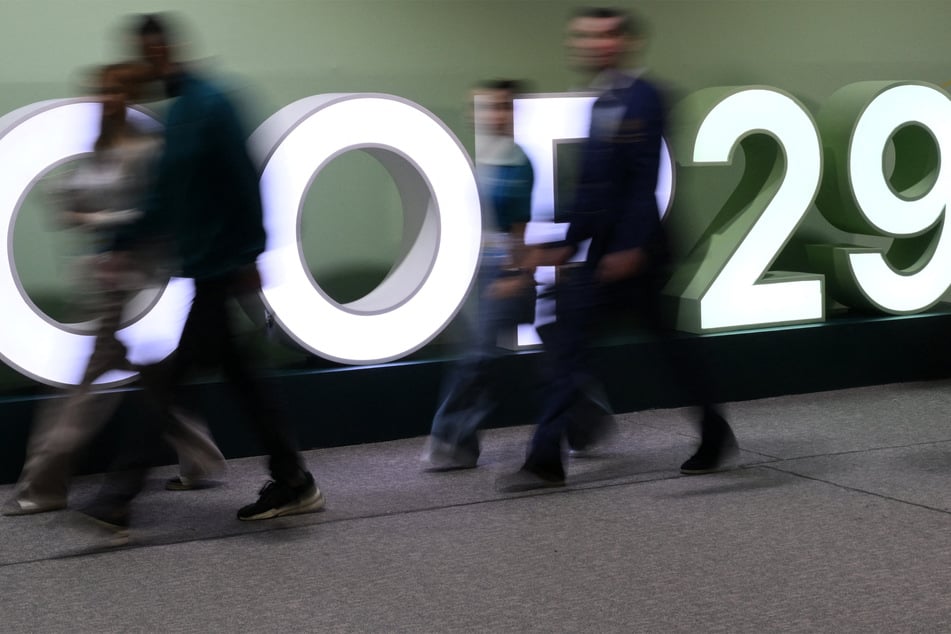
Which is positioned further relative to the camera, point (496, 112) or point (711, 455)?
point (496, 112)

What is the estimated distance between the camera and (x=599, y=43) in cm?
476

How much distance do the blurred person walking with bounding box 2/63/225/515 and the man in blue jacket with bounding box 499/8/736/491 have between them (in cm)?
147

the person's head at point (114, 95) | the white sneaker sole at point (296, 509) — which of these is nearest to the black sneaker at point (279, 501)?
the white sneaker sole at point (296, 509)

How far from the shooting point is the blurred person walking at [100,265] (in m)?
4.47

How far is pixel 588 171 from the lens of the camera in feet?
15.6

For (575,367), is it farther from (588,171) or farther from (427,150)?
(427,150)

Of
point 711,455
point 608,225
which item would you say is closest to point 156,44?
point 608,225

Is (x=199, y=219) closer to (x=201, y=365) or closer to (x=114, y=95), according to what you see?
(x=201, y=365)

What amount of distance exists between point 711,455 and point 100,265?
251 centimetres

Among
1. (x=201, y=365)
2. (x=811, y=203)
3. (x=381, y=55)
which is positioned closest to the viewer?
(x=201, y=365)

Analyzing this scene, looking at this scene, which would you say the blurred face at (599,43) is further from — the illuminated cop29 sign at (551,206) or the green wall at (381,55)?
the green wall at (381,55)

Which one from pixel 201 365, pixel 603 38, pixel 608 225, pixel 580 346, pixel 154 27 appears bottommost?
pixel 580 346

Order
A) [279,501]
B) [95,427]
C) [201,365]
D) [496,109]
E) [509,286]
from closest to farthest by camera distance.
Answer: [201,365]
[279,501]
[95,427]
[509,286]
[496,109]

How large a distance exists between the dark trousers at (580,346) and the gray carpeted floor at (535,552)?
0.84 ft
